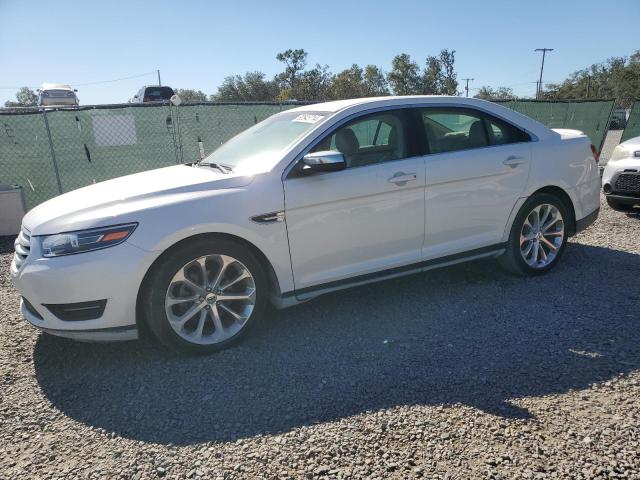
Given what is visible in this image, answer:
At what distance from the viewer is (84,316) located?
2982 mm

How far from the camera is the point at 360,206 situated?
11.7 feet

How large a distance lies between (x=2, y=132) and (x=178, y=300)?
21.9 ft

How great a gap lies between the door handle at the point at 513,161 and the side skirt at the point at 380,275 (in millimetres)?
719

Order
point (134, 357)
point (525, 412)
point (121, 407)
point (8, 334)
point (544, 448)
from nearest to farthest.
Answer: point (544, 448)
point (525, 412)
point (121, 407)
point (134, 357)
point (8, 334)

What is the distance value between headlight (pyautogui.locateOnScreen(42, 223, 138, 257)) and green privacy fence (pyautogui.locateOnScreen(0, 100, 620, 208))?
5.90 meters

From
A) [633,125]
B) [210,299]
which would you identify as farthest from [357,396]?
[633,125]

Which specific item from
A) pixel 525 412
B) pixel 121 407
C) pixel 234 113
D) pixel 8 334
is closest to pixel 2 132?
pixel 234 113

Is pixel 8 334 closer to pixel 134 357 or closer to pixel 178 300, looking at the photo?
pixel 134 357

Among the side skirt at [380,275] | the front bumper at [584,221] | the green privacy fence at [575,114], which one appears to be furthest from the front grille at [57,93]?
the front bumper at [584,221]

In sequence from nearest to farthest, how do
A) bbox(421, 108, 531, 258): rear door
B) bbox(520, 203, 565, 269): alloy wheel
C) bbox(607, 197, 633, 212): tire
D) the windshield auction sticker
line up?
1. the windshield auction sticker
2. bbox(421, 108, 531, 258): rear door
3. bbox(520, 203, 565, 269): alloy wheel
4. bbox(607, 197, 633, 212): tire

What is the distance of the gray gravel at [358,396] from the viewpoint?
2.27 m

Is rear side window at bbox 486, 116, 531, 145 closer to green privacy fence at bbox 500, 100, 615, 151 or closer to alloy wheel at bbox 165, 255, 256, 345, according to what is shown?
alloy wheel at bbox 165, 255, 256, 345

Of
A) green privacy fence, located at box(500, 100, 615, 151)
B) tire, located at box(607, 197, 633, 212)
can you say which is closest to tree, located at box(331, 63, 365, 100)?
green privacy fence, located at box(500, 100, 615, 151)

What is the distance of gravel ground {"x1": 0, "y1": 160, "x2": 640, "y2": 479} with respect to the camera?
2.27 metres
